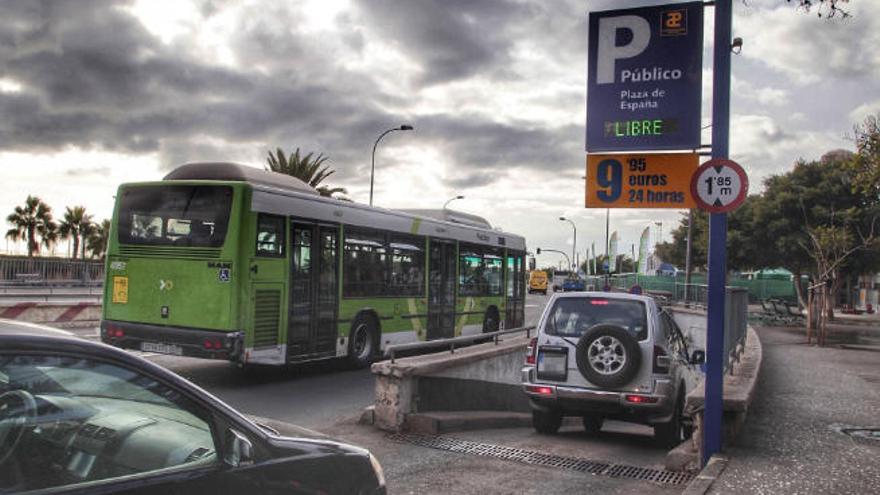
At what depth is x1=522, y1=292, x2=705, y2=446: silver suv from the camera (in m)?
7.98

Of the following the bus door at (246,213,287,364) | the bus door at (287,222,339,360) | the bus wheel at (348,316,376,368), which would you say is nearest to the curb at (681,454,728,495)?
the bus door at (246,213,287,364)

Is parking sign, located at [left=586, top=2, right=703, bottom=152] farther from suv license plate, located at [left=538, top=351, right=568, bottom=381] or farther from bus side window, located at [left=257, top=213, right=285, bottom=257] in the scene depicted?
bus side window, located at [left=257, top=213, right=285, bottom=257]

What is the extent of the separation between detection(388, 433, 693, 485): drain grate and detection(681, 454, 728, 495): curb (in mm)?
386

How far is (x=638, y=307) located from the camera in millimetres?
8609

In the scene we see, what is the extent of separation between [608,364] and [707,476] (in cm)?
239

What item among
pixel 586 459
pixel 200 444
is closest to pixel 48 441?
pixel 200 444

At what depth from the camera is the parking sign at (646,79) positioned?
25.6 feet

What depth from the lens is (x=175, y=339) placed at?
1040 centimetres

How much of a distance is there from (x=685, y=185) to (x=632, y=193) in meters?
0.61

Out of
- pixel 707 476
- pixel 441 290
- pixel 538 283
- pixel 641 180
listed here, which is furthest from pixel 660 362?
pixel 538 283

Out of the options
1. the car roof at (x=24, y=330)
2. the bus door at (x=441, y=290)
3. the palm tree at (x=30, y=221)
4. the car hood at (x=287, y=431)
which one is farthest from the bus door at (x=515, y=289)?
the palm tree at (x=30, y=221)

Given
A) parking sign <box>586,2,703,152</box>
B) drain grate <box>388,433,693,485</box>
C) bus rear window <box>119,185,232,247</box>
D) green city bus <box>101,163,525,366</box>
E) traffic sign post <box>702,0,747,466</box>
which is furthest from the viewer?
bus rear window <box>119,185,232,247</box>

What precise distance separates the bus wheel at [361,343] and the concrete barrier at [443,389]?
2539 millimetres

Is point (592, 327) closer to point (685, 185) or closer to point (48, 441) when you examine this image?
point (685, 185)
